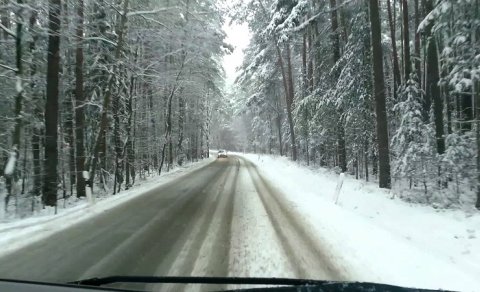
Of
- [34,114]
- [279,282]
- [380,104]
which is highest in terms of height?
[34,114]

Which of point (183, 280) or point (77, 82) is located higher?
point (77, 82)

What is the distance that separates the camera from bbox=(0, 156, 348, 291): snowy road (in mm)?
6105

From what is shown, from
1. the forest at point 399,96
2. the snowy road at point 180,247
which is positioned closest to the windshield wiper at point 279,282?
the snowy road at point 180,247

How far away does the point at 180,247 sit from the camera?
7516mm

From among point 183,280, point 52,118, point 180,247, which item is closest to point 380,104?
point 180,247

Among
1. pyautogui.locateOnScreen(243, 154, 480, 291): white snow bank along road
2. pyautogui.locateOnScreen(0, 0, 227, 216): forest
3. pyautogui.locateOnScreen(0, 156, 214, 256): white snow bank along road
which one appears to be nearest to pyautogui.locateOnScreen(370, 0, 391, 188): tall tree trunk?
pyautogui.locateOnScreen(243, 154, 480, 291): white snow bank along road

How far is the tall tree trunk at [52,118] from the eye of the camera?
1385cm

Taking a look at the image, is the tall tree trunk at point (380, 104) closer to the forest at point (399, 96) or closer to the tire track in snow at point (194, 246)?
the forest at point (399, 96)

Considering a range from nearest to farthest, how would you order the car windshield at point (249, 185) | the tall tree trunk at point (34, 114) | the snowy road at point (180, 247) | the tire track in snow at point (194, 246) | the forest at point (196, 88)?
the tire track in snow at point (194, 246)
the snowy road at point (180, 247)
the car windshield at point (249, 185)
the forest at point (196, 88)
the tall tree trunk at point (34, 114)

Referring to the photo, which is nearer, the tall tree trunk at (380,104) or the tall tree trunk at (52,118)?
the tall tree trunk at (52,118)

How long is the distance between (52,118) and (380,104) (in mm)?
11896

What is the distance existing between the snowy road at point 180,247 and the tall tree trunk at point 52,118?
321 cm

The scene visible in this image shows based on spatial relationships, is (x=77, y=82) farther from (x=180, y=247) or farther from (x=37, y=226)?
(x=180, y=247)

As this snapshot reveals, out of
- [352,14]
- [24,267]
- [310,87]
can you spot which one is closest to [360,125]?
[352,14]
